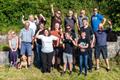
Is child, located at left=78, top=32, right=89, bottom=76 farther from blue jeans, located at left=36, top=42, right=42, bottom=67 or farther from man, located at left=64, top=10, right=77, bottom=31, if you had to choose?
blue jeans, located at left=36, top=42, right=42, bottom=67

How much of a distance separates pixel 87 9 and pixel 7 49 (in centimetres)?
607

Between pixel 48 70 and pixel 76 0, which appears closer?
pixel 48 70

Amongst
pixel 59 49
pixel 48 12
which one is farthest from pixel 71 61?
pixel 48 12

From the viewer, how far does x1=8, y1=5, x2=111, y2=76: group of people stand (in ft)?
59.8

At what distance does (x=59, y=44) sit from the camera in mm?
18578

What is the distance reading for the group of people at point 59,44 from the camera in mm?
18234

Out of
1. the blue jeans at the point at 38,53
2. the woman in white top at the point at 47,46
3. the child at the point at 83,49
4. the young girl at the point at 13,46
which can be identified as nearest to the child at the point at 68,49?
the child at the point at 83,49

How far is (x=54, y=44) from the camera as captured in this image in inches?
734

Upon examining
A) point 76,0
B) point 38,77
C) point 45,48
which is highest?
point 76,0

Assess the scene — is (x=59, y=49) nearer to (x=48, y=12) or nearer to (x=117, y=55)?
(x=117, y=55)

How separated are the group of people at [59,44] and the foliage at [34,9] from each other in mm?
3981

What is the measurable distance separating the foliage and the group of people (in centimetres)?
398

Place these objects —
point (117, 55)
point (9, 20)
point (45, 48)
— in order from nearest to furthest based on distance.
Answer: point (45, 48), point (117, 55), point (9, 20)

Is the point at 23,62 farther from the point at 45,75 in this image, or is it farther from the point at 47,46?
the point at 47,46
